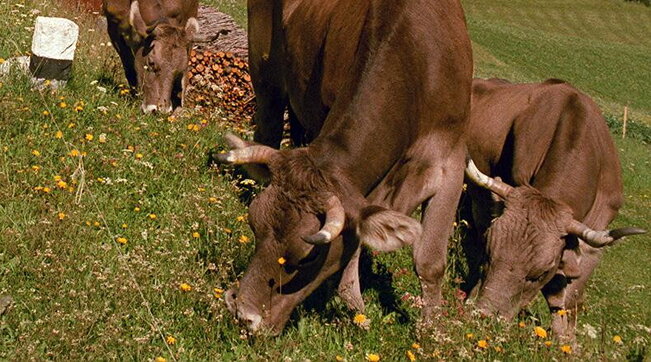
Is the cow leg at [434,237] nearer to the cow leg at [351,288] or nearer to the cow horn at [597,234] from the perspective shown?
the cow leg at [351,288]

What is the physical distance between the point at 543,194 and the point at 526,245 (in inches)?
27.8

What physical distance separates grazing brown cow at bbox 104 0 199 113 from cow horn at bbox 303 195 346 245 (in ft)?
19.6

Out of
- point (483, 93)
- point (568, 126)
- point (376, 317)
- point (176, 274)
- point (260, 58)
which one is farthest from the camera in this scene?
point (483, 93)

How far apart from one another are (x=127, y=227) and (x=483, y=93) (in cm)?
577

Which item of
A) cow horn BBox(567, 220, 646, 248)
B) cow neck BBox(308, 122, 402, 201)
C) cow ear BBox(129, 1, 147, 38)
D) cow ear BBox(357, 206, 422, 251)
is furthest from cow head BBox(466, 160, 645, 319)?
cow ear BBox(129, 1, 147, 38)

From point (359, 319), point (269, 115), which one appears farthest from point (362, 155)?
point (269, 115)

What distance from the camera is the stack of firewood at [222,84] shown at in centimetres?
1294

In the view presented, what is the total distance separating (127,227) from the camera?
7059 mm

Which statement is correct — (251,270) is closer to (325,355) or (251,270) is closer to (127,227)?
(325,355)

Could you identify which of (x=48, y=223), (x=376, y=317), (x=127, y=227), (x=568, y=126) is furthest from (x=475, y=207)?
(x=48, y=223)

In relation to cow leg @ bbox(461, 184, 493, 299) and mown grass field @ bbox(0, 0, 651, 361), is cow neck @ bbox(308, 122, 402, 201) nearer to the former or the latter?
mown grass field @ bbox(0, 0, 651, 361)

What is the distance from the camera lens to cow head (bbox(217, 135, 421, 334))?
5.59 meters

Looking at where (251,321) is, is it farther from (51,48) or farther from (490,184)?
(51,48)

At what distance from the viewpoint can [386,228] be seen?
18.4ft
